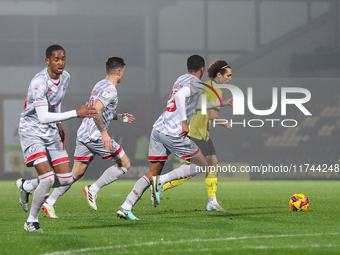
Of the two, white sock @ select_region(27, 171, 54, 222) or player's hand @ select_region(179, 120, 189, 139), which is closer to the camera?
white sock @ select_region(27, 171, 54, 222)

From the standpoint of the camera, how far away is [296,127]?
1025 inches

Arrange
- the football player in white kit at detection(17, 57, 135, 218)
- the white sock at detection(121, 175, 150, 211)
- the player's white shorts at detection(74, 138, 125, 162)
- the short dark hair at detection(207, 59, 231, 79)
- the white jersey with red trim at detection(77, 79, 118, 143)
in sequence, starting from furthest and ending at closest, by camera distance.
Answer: the short dark hair at detection(207, 59, 231, 79)
the player's white shorts at detection(74, 138, 125, 162)
the football player in white kit at detection(17, 57, 135, 218)
the white jersey with red trim at detection(77, 79, 118, 143)
the white sock at detection(121, 175, 150, 211)

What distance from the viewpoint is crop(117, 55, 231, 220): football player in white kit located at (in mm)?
6828

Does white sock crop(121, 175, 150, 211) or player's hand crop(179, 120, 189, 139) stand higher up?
player's hand crop(179, 120, 189, 139)

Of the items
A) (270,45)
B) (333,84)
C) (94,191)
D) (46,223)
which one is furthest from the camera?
(270,45)

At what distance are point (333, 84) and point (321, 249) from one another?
2237cm

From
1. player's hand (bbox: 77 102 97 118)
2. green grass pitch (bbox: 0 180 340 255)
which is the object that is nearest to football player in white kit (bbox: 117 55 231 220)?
green grass pitch (bbox: 0 180 340 255)

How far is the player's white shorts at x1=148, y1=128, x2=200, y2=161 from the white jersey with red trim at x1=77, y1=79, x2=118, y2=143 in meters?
0.72

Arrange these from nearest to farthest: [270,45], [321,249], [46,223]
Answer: [321,249]
[46,223]
[270,45]

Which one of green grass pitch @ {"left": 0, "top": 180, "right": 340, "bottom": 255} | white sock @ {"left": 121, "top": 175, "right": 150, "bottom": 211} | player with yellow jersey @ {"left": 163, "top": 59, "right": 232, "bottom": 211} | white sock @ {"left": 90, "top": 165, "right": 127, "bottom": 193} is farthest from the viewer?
player with yellow jersey @ {"left": 163, "top": 59, "right": 232, "bottom": 211}

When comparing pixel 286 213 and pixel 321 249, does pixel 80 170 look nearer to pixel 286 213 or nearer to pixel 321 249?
pixel 286 213

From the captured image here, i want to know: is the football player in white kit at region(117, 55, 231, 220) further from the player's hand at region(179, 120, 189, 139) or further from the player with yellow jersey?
the player with yellow jersey

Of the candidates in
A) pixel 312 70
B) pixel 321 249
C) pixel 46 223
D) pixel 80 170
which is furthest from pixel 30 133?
pixel 312 70

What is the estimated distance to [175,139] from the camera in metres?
7.02
